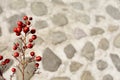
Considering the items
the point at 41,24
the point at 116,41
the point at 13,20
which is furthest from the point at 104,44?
the point at 13,20

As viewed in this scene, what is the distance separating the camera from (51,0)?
2.21 metres

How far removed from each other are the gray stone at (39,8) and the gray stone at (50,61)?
0.29 m

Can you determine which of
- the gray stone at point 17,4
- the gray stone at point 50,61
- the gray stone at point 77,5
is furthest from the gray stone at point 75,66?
the gray stone at point 17,4

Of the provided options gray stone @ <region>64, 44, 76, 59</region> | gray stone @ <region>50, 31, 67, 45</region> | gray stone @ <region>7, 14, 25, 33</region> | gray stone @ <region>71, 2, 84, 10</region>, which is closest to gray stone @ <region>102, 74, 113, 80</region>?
gray stone @ <region>64, 44, 76, 59</region>

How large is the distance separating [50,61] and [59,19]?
0.34 metres

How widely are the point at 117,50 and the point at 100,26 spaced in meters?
0.24

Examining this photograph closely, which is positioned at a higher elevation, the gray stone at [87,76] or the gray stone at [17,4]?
the gray stone at [17,4]

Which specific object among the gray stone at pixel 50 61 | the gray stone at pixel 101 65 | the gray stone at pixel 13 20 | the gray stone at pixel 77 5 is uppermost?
the gray stone at pixel 77 5

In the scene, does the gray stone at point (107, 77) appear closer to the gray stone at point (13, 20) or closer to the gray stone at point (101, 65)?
the gray stone at point (101, 65)

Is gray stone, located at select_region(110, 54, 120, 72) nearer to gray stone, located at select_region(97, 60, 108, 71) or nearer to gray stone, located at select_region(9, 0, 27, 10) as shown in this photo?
gray stone, located at select_region(97, 60, 108, 71)

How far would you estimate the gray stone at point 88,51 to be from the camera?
7.15ft

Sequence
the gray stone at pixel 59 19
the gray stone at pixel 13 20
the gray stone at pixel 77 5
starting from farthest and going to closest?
1. the gray stone at pixel 77 5
2. the gray stone at pixel 59 19
3. the gray stone at pixel 13 20

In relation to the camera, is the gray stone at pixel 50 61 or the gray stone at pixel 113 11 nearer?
the gray stone at pixel 50 61

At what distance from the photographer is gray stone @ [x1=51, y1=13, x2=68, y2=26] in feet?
7.08
